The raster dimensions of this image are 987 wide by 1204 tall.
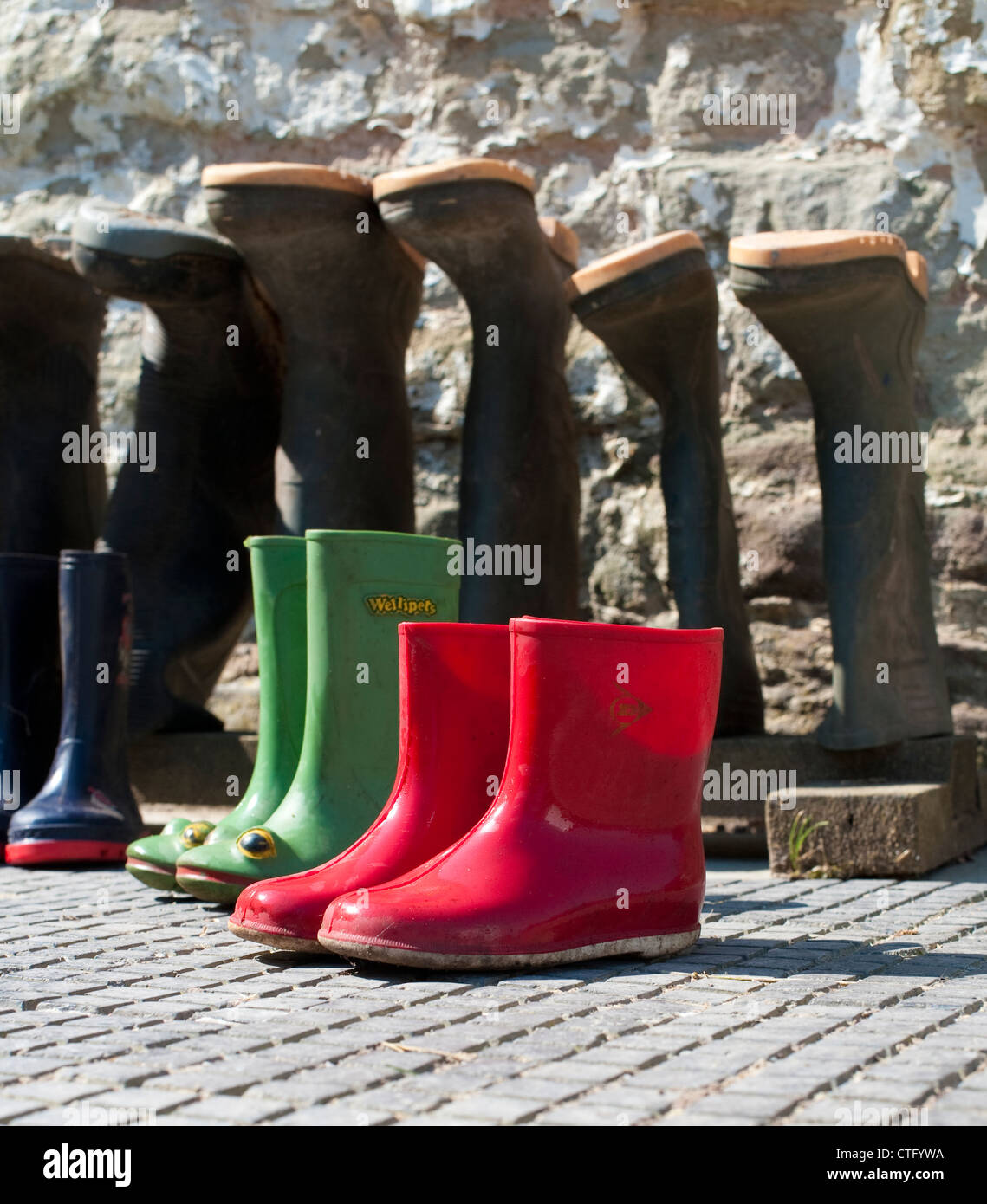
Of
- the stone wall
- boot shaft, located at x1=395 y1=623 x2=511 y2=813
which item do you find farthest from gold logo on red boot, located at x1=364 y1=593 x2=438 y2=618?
the stone wall

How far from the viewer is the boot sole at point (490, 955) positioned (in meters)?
1.58

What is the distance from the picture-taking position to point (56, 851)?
2.59 meters

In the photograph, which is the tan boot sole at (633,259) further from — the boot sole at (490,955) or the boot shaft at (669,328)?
the boot sole at (490,955)

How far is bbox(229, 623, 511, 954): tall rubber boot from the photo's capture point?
180 cm

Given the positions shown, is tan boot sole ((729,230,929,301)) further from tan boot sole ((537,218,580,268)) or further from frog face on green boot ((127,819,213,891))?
frog face on green boot ((127,819,213,891))

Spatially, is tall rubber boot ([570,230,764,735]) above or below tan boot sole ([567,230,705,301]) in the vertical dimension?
below

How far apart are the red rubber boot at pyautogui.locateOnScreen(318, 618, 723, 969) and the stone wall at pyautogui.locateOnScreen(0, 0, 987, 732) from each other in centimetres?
171

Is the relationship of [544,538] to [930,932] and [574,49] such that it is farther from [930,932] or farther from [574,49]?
[574,49]

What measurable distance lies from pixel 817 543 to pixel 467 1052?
2388 millimetres

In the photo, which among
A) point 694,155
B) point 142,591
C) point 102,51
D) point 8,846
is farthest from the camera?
point 102,51

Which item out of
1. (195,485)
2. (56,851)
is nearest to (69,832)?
(56,851)

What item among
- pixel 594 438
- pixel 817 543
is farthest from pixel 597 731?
pixel 594 438

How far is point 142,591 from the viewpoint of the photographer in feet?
10.7

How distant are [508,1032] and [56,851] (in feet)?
4.89
